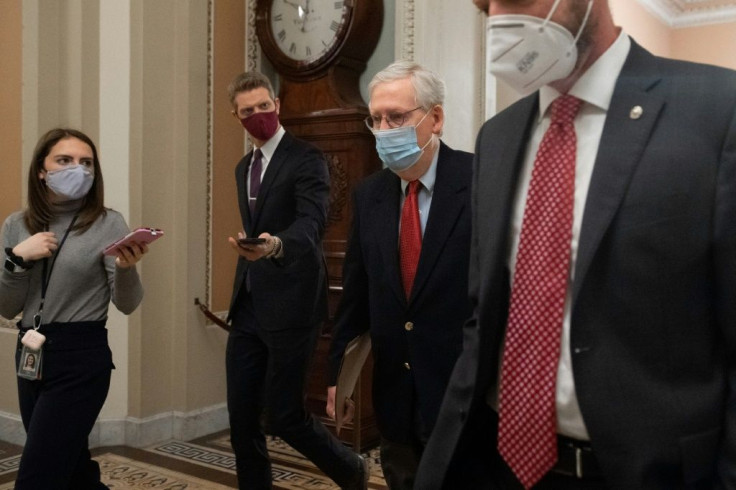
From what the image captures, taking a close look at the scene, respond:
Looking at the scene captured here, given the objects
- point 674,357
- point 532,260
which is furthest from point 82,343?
point 674,357

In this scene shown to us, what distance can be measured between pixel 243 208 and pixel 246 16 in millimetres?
2063

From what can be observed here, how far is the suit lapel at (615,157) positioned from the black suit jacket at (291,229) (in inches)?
74.7

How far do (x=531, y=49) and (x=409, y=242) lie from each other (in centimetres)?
108

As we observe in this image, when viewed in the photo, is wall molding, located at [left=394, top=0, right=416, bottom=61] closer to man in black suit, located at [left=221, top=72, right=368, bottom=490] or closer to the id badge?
man in black suit, located at [left=221, top=72, right=368, bottom=490]

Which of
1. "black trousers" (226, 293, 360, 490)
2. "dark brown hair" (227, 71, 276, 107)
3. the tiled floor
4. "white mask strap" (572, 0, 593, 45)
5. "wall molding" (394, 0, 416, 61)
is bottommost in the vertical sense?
the tiled floor

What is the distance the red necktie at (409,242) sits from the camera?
2408mm

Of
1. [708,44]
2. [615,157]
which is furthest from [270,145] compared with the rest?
[708,44]

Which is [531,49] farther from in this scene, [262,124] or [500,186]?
[262,124]

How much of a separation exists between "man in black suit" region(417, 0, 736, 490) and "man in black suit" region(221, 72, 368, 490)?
182 cm

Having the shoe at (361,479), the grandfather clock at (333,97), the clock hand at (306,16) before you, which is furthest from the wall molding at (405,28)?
the shoe at (361,479)

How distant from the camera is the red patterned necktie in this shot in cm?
140

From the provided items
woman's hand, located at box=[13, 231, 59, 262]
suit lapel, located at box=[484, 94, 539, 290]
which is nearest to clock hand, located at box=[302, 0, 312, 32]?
woman's hand, located at box=[13, 231, 59, 262]

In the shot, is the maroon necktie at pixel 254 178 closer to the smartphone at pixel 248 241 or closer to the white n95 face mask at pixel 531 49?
the smartphone at pixel 248 241

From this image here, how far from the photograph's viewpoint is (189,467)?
4.21 meters
